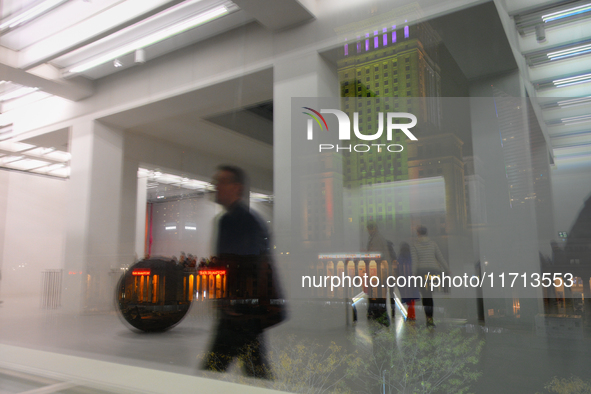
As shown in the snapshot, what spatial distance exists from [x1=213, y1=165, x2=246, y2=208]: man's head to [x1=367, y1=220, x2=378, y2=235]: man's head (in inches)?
28.0

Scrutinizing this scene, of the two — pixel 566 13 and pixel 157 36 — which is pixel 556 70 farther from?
pixel 157 36

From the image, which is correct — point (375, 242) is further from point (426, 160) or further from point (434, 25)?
point (434, 25)

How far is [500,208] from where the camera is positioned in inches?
60.1

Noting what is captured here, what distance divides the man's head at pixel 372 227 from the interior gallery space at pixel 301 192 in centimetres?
4

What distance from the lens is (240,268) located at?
213cm

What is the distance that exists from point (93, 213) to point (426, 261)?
8.10 ft

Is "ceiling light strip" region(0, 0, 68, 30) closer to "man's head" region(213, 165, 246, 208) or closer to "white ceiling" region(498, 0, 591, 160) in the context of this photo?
"man's head" region(213, 165, 246, 208)

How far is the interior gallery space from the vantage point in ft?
4.88

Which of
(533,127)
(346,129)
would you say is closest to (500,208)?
(533,127)

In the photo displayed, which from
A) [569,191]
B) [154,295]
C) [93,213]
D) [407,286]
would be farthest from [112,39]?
[569,191]

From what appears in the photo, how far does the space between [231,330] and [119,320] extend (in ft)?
3.20

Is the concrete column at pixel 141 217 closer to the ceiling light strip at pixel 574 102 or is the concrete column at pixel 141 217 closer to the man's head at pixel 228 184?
the man's head at pixel 228 184

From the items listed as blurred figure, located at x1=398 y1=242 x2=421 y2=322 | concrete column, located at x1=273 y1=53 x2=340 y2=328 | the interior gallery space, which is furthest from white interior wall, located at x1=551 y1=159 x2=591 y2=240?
concrete column, located at x1=273 y1=53 x2=340 y2=328

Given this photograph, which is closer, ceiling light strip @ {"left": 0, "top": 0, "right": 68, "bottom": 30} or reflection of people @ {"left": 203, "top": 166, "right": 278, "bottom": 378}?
reflection of people @ {"left": 203, "top": 166, "right": 278, "bottom": 378}
